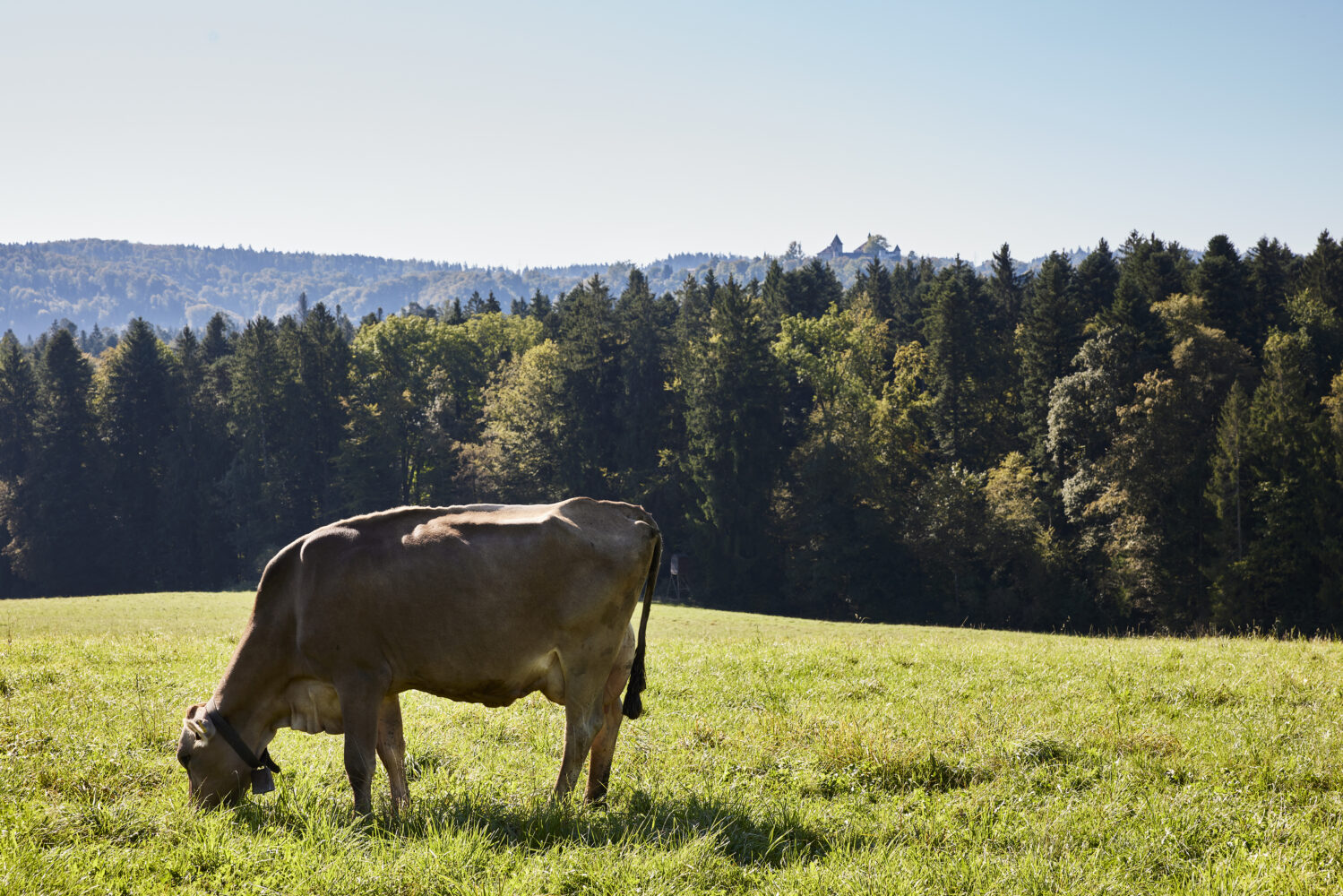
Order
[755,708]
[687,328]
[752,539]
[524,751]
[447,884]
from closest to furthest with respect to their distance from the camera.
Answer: [447,884] → [524,751] → [755,708] → [752,539] → [687,328]

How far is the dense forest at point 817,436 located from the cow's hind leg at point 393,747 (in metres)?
45.7

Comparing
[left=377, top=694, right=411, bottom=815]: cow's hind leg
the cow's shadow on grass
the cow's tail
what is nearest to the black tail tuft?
the cow's tail

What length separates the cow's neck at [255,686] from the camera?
8078 millimetres

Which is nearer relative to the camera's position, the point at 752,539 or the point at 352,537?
the point at 352,537

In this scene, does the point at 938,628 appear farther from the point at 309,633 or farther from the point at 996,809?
the point at 309,633

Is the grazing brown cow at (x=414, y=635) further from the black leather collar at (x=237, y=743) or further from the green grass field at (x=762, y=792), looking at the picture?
the green grass field at (x=762, y=792)

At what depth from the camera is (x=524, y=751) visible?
9.74 metres

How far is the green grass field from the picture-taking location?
601cm

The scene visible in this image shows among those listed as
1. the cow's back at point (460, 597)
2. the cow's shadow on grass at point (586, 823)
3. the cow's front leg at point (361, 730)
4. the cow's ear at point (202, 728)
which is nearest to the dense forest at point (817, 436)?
the cow's shadow on grass at point (586, 823)

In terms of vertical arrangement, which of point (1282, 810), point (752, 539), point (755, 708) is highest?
point (1282, 810)

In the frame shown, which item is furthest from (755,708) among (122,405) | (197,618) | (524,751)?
(122,405)

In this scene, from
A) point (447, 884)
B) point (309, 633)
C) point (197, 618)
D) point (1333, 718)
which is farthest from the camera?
point (197, 618)

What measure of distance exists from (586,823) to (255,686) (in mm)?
3246

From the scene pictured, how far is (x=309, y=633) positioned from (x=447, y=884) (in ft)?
9.79
